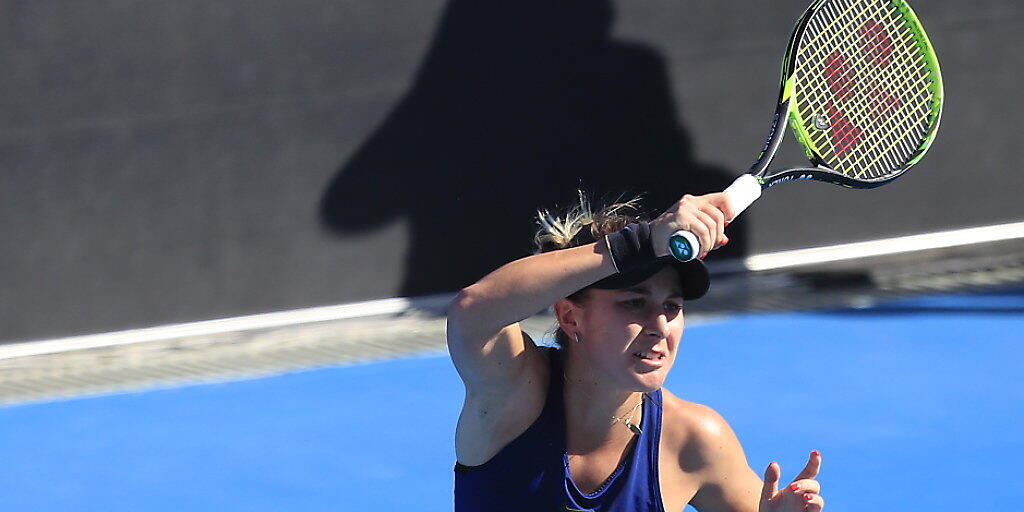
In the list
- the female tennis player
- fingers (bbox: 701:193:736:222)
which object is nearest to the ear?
the female tennis player

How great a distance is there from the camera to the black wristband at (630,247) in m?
2.32

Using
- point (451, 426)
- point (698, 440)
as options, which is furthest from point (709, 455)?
point (451, 426)

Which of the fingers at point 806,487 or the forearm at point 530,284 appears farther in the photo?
the fingers at point 806,487

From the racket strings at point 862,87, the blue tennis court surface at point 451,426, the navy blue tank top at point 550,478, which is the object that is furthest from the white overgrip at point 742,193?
the blue tennis court surface at point 451,426

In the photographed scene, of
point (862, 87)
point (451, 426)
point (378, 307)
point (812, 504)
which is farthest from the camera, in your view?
point (378, 307)

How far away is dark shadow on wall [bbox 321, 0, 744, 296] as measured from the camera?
641 cm

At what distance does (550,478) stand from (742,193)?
0.65m

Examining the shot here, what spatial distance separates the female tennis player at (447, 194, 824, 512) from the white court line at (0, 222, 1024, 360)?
3820mm

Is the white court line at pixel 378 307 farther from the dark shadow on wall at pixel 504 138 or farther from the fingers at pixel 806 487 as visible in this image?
the fingers at pixel 806 487

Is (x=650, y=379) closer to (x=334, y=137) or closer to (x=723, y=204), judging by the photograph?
(x=723, y=204)

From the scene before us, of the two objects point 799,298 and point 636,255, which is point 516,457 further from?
point 799,298

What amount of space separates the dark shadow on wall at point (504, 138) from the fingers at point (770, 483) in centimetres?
401

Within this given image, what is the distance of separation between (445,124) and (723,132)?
142 centimetres

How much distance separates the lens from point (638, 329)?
2.49 m
